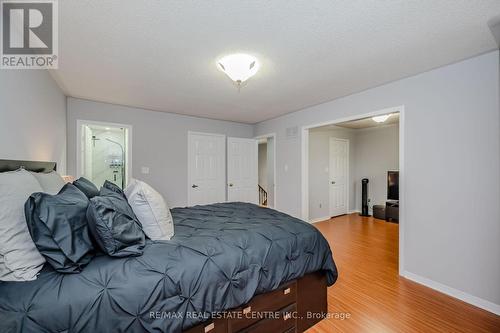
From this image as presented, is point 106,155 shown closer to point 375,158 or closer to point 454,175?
point 454,175

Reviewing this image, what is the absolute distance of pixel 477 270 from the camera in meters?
2.23

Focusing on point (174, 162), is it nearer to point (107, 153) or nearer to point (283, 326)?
point (107, 153)

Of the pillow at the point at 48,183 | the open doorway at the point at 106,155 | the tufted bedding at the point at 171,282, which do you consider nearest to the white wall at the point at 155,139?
the open doorway at the point at 106,155

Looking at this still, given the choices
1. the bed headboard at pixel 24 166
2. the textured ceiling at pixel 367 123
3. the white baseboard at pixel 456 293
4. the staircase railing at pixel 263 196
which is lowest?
the white baseboard at pixel 456 293

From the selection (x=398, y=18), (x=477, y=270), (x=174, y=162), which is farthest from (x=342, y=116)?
(x=174, y=162)

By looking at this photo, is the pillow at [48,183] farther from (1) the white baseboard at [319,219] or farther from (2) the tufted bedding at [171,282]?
(1) the white baseboard at [319,219]

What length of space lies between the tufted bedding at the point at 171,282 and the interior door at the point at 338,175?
4.33m

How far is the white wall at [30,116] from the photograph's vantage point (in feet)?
5.12

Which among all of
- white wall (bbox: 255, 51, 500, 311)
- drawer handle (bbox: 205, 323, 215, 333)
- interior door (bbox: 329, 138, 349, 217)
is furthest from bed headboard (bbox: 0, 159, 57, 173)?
interior door (bbox: 329, 138, 349, 217)

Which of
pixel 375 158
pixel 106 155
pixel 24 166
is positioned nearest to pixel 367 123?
pixel 375 158

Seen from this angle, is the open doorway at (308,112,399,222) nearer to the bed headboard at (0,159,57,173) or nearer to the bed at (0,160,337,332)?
the bed at (0,160,337,332)

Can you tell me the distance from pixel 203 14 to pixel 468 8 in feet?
6.22

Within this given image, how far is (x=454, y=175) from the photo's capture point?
240cm

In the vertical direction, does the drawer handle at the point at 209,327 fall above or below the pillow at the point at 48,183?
below
